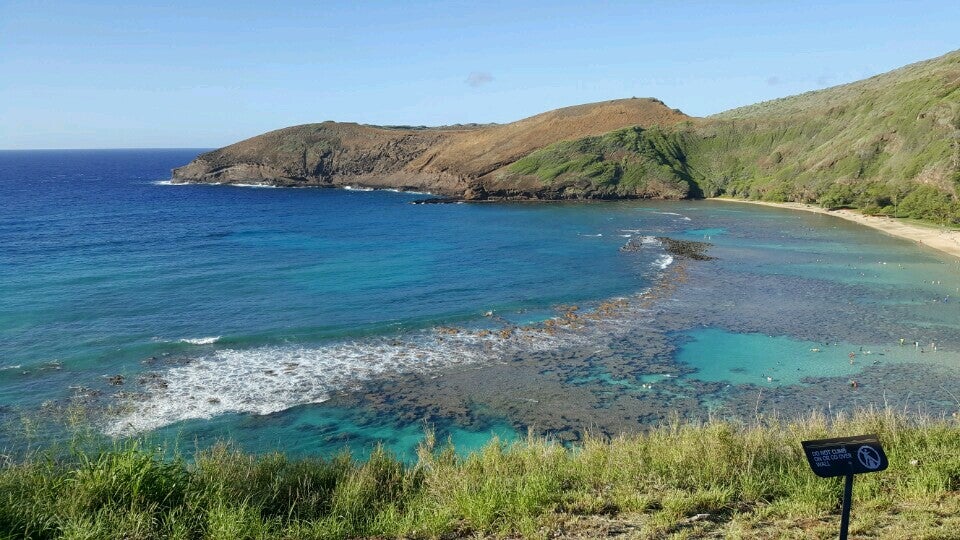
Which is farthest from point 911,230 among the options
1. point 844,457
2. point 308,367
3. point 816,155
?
point 844,457

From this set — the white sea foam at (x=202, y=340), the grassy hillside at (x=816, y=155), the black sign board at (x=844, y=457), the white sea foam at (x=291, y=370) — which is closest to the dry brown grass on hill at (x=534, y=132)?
the grassy hillside at (x=816, y=155)

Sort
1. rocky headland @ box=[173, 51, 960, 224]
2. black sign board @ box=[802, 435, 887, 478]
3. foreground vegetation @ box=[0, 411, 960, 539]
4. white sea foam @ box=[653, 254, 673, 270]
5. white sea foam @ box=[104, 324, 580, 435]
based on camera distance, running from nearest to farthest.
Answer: black sign board @ box=[802, 435, 887, 478]
foreground vegetation @ box=[0, 411, 960, 539]
white sea foam @ box=[104, 324, 580, 435]
white sea foam @ box=[653, 254, 673, 270]
rocky headland @ box=[173, 51, 960, 224]

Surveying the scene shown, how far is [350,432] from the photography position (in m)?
19.4

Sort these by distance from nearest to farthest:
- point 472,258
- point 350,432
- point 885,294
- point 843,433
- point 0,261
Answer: point 843,433
point 350,432
point 885,294
point 0,261
point 472,258

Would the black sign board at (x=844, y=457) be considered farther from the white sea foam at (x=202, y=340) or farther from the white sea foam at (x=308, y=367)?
the white sea foam at (x=202, y=340)

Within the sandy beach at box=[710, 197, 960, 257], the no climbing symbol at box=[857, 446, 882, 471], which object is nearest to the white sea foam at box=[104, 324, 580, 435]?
the no climbing symbol at box=[857, 446, 882, 471]

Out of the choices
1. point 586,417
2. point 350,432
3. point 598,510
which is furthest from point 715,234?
point 598,510

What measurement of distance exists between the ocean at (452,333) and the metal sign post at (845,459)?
25.1 ft

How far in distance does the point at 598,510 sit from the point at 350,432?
1192cm

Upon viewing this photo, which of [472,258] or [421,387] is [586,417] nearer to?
[421,387]

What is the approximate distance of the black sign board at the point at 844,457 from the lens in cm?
648

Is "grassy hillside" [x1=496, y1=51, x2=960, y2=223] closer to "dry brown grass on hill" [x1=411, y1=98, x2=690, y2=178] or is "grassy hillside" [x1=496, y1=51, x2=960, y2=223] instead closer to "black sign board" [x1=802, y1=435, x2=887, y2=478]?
"dry brown grass on hill" [x1=411, y1=98, x2=690, y2=178]

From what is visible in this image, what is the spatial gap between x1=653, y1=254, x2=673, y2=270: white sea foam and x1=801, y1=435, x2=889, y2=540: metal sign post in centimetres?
3763

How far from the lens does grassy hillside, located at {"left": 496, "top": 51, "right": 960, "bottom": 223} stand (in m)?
66.8
